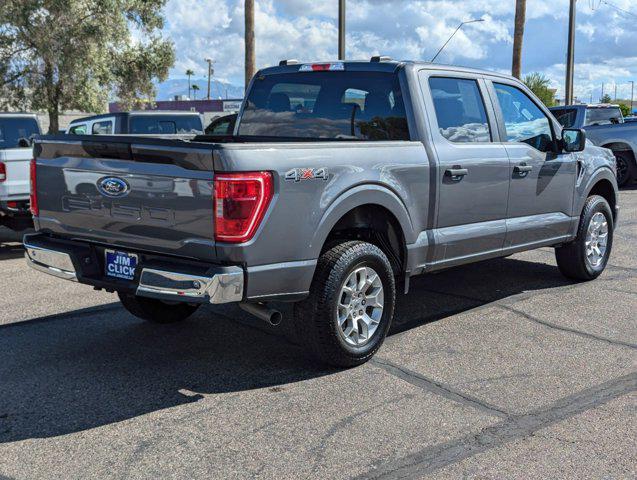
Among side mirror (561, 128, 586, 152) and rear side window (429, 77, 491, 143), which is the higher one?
rear side window (429, 77, 491, 143)

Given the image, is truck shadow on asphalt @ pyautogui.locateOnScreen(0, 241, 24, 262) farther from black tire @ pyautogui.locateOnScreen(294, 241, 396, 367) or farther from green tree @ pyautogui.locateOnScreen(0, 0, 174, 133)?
green tree @ pyautogui.locateOnScreen(0, 0, 174, 133)

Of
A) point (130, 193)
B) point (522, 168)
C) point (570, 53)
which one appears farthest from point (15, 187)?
point (570, 53)

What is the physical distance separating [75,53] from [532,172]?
19.7 meters

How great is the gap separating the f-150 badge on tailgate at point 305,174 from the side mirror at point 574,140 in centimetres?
309

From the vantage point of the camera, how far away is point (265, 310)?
4.60 m

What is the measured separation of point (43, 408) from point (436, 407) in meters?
2.20

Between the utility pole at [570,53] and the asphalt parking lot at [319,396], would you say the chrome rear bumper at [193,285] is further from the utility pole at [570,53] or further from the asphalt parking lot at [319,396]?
the utility pole at [570,53]

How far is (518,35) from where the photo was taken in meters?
27.9

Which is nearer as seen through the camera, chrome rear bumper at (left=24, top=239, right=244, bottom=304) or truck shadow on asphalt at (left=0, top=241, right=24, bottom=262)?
chrome rear bumper at (left=24, top=239, right=244, bottom=304)

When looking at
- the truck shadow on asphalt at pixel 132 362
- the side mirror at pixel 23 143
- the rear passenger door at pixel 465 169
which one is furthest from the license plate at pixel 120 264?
the side mirror at pixel 23 143

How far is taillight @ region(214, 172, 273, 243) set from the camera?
4168 mm

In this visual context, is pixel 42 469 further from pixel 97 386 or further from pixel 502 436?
pixel 502 436

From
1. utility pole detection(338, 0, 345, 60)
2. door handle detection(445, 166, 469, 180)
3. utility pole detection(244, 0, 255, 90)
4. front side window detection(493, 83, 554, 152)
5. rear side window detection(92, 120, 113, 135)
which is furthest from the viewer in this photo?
utility pole detection(244, 0, 255, 90)

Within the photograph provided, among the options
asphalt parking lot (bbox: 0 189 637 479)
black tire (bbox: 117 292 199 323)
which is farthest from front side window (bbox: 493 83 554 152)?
black tire (bbox: 117 292 199 323)
